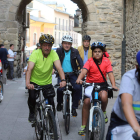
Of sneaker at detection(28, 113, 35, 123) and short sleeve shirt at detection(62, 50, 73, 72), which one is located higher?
short sleeve shirt at detection(62, 50, 73, 72)

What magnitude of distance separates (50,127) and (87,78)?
54.2 inches

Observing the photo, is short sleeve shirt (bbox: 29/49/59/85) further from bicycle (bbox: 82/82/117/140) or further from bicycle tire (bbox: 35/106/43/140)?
bicycle (bbox: 82/82/117/140)

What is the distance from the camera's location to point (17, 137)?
5.15m

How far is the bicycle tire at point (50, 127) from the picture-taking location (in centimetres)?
388

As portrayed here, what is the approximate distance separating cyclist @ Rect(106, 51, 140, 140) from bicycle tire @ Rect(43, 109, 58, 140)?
1357 millimetres

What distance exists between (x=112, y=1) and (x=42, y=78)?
421 inches

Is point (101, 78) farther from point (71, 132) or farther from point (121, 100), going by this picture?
point (121, 100)

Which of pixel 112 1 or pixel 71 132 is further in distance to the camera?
pixel 112 1

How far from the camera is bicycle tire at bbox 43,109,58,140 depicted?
388cm

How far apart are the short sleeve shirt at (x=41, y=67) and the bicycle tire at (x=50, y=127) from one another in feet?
2.21

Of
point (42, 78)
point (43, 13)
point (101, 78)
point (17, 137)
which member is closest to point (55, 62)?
point (42, 78)

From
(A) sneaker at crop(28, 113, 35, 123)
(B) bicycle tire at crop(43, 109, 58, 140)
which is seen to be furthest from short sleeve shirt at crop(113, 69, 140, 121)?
(A) sneaker at crop(28, 113, 35, 123)

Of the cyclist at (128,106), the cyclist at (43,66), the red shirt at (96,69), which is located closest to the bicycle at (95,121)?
the red shirt at (96,69)

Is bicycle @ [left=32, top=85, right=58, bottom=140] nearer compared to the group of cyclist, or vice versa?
the group of cyclist
